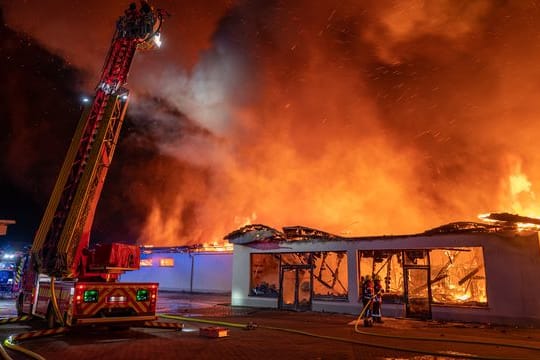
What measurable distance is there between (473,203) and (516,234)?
55.4 ft

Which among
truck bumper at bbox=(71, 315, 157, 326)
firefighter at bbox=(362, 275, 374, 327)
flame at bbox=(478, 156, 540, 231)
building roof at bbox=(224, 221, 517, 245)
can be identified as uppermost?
flame at bbox=(478, 156, 540, 231)

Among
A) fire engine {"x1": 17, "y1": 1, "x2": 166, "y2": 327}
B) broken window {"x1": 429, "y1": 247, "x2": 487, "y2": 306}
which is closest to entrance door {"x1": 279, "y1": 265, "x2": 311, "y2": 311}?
broken window {"x1": 429, "y1": 247, "x2": 487, "y2": 306}

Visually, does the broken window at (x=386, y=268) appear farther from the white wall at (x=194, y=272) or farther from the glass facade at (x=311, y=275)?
the white wall at (x=194, y=272)

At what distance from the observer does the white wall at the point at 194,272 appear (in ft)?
95.2

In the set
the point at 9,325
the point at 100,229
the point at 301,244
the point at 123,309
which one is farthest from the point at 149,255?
the point at 123,309

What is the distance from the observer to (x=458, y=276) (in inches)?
669

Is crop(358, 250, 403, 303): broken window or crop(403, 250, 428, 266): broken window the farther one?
crop(358, 250, 403, 303): broken window

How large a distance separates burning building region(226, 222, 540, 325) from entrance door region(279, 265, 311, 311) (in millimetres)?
44

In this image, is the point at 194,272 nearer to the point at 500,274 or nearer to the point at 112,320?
the point at 112,320

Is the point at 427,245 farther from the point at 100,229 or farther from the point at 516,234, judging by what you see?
the point at 100,229

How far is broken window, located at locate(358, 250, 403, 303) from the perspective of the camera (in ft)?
55.4

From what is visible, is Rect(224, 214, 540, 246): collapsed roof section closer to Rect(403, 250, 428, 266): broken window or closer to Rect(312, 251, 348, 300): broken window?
Rect(403, 250, 428, 266): broken window

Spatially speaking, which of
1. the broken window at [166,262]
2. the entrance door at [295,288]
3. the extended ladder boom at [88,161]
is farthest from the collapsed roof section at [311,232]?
the broken window at [166,262]

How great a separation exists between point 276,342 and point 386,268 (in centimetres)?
982
